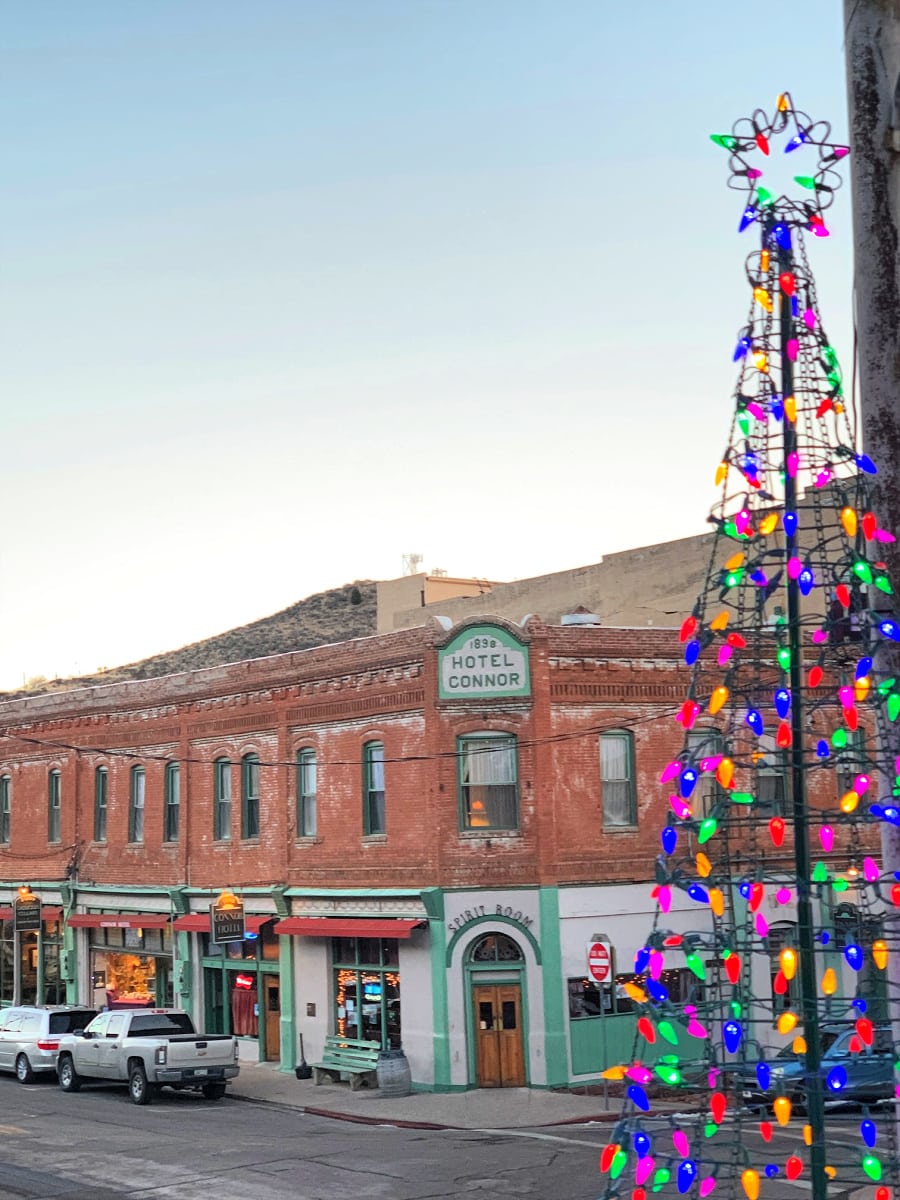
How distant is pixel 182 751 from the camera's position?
1371 inches

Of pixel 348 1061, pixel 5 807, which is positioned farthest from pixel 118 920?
pixel 348 1061

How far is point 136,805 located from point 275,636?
1946 inches

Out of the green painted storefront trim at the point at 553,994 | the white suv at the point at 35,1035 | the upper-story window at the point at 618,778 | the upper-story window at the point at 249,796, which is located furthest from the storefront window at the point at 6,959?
the upper-story window at the point at 618,778

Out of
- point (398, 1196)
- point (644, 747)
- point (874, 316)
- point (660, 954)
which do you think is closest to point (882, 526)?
point (874, 316)

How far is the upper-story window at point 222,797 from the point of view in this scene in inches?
1318

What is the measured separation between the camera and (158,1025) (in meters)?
26.9

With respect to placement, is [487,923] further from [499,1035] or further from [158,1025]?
[158,1025]

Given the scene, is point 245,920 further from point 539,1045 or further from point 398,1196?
point 398,1196

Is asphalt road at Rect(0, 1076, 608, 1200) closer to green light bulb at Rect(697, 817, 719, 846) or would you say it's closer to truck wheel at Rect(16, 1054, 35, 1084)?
truck wheel at Rect(16, 1054, 35, 1084)

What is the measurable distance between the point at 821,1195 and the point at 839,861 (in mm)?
25070

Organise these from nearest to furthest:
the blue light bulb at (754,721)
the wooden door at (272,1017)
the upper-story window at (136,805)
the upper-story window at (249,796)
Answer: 1. the blue light bulb at (754,721)
2. the wooden door at (272,1017)
3. the upper-story window at (249,796)
4. the upper-story window at (136,805)

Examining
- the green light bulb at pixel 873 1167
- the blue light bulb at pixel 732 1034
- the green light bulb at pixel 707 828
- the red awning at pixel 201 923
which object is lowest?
the red awning at pixel 201 923

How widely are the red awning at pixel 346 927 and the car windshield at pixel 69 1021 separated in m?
4.46

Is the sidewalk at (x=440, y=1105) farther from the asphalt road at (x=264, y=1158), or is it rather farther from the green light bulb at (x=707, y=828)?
the green light bulb at (x=707, y=828)
